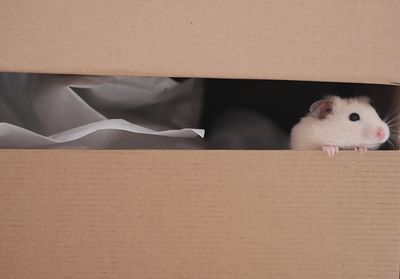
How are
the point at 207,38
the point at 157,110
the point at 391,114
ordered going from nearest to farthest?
1. the point at 207,38
2. the point at 391,114
3. the point at 157,110

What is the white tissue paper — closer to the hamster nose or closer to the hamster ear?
the hamster ear

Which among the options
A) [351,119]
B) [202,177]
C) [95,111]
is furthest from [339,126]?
[95,111]

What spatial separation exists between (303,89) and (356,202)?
42cm

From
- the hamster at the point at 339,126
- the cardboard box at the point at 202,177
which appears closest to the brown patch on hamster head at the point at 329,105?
the hamster at the point at 339,126

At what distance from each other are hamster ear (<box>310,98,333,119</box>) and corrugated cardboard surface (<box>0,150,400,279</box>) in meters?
0.23

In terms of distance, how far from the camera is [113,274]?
64cm

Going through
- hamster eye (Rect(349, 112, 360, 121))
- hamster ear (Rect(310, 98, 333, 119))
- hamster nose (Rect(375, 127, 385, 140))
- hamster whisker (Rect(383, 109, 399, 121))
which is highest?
hamster ear (Rect(310, 98, 333, 119))

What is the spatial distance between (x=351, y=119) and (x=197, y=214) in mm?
418

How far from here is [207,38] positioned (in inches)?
23.5

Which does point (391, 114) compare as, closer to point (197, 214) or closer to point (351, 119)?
point (351, 119)

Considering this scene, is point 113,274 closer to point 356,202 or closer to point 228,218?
point 228,218

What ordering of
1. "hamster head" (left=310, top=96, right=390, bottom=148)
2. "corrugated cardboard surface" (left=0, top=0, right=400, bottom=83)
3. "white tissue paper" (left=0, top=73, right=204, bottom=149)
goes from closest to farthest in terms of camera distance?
1. "corrugated cardboard surface" (left=0, top=0, right=400, bottom=83)
2. "white tissue paper" (left=0, top=73, right=204, bottom=149)
3. "hamster head" (left=310, top=96, right=390, bottom=148)

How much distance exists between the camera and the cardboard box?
1.93 ft

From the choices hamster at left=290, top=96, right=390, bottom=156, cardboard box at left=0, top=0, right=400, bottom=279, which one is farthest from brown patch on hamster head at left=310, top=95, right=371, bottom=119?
cardboard box at left=0, top=0, right=400, bottom=279
